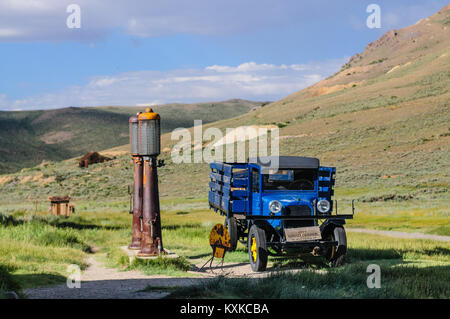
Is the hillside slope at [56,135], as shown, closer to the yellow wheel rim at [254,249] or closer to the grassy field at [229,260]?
the grassy field at [229,260]

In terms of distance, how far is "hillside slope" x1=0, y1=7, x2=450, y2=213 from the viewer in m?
55.8

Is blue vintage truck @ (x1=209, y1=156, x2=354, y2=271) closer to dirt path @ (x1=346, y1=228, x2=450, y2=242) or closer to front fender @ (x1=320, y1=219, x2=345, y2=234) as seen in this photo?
front fender @ (x1=320, y1=219, x2=345, y2=234)

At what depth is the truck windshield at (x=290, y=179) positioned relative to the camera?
15976 millimetres

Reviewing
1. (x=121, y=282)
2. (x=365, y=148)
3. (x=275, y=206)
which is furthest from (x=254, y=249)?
(x=365, y=148)

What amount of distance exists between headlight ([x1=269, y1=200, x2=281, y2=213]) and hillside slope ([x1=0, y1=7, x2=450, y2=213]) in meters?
27.4

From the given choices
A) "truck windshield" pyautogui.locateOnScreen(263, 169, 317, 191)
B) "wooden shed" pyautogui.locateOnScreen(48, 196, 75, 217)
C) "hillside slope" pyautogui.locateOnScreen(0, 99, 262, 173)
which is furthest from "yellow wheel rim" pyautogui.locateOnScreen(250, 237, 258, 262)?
"hillside slope" pyautogui.locateOnScreen(0, 99, 262, 173)

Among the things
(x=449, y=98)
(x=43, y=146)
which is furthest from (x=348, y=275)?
(x=43, y=146)

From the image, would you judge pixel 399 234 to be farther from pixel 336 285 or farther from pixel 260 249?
pixel 336 285

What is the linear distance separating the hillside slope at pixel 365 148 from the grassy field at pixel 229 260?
2228 centimetres

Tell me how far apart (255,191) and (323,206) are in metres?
1.84

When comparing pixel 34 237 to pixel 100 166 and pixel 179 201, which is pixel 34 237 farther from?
pixel 100 166

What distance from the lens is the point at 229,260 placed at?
17.6 metres

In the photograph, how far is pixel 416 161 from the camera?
210 ft
